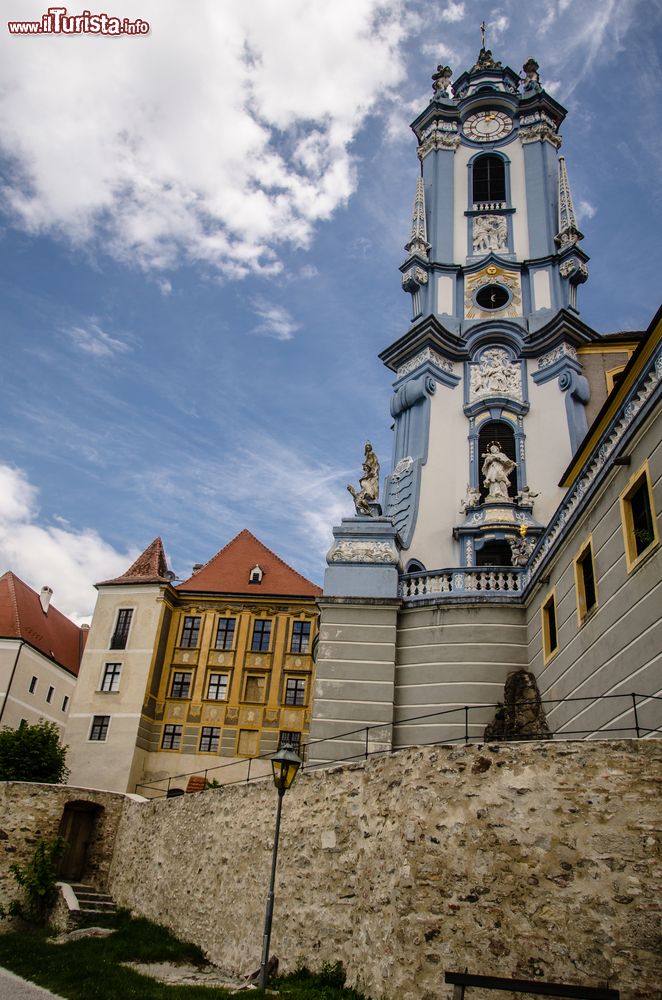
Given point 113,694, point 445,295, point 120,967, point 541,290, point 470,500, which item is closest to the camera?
point 120,967

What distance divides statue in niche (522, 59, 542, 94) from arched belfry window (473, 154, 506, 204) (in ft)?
12.3

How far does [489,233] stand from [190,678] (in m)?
19.6

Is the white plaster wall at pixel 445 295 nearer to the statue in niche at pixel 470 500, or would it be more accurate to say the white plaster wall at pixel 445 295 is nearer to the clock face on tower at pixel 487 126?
the statue in niche at pixel 470 500

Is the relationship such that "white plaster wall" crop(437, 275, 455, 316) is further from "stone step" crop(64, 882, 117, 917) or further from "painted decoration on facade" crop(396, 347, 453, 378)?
"stone step" crop(64, 882, 117, 917)

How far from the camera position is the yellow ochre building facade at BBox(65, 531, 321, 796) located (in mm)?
29531

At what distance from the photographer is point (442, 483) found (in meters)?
23.5

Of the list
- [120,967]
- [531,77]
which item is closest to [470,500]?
[120,967]

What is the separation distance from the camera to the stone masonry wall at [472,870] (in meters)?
9.50

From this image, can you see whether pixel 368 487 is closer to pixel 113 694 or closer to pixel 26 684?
pixel 113 694

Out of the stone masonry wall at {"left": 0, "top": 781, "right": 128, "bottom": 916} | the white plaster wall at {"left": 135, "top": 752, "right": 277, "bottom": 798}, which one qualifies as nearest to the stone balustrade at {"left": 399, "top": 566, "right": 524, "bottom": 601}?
the stone masonry wall at {"left": 0, "top": 781, "right": 128, "bottom": 916}

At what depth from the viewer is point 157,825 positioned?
796 inches

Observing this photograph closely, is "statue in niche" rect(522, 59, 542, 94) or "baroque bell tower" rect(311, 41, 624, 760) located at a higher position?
"statue in niche" rect(522, 59, 542, 94)

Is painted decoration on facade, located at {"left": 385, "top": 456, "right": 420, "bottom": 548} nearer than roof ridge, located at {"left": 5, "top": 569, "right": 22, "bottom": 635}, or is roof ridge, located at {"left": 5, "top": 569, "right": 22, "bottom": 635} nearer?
painted decoration on facade, located at {"left": 385, "top": 456, "right": 420, "bottom": 548}

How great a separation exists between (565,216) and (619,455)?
17.4 meters
